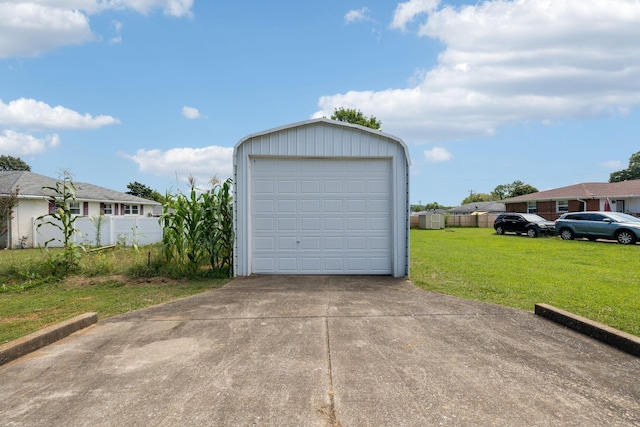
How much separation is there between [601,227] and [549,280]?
11688 millimetres

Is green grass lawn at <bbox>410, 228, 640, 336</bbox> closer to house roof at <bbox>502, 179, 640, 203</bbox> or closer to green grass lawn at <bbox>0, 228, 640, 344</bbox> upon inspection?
green grass lawn at <bbox>0, 228, 640, 344</bbox>

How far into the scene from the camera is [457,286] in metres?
6.83

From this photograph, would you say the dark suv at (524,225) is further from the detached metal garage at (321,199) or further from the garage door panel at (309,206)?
the garage door panel at (309,206)

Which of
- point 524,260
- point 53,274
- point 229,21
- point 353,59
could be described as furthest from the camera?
point 353,59

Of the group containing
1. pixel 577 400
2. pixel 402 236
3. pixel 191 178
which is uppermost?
pixel 191 178

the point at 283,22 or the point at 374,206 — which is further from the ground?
the point at 283,22

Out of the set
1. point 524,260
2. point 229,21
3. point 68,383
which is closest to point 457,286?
point 524,260

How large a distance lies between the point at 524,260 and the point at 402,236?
4886 millimetres

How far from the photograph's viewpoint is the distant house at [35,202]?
53.2 ft

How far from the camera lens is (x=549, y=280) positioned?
285 inches

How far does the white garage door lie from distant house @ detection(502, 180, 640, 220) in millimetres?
24701

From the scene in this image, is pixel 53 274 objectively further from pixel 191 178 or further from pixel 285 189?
pixel 285 189

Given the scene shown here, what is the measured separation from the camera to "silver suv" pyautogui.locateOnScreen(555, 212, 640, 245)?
48.6 ft

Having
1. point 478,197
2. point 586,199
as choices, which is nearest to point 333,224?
point 586,199
